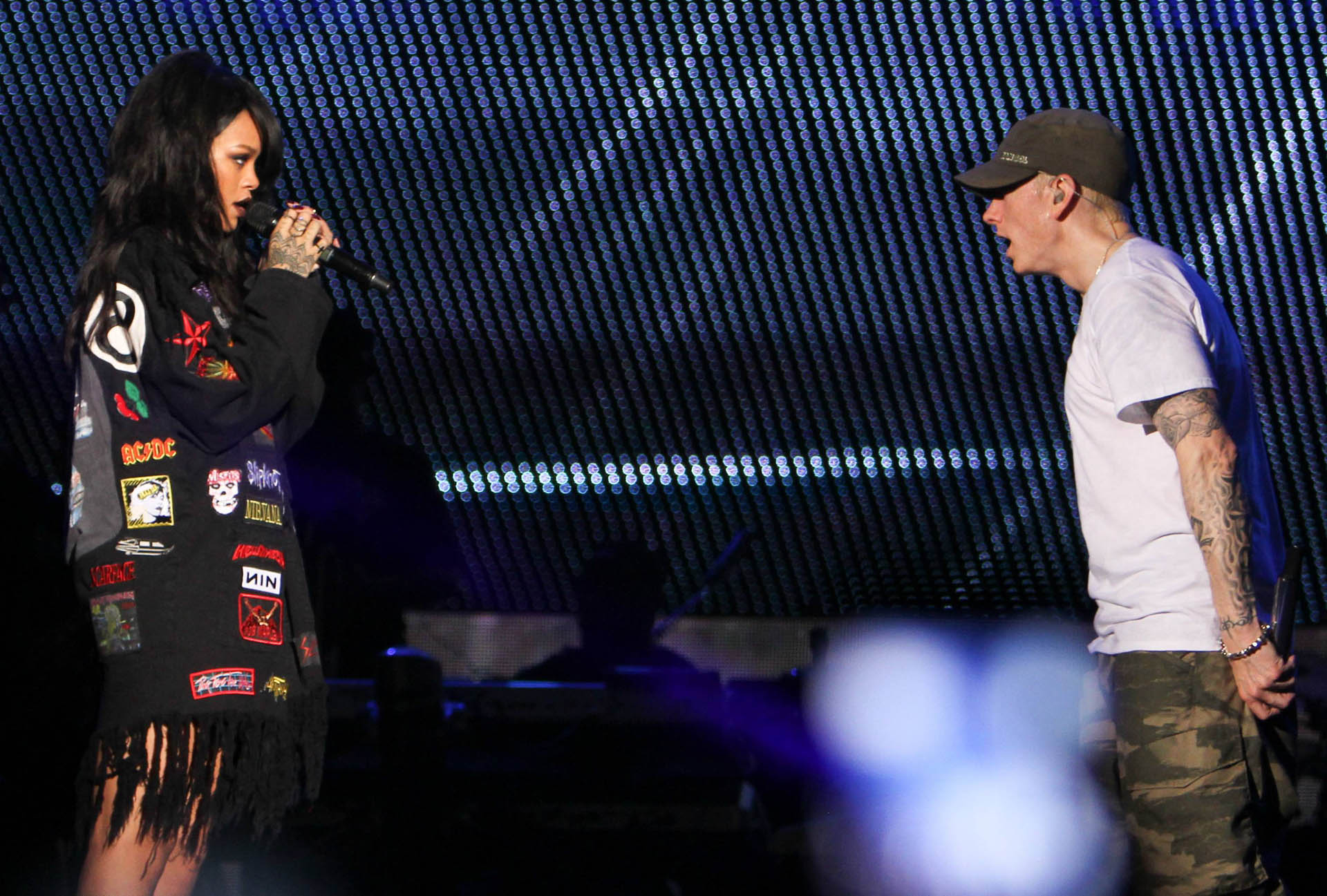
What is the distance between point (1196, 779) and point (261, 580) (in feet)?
4.20

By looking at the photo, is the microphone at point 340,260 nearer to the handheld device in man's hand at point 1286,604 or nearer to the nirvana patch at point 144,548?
the nirvana patch at point 144,548

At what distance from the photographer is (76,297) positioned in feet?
5.27

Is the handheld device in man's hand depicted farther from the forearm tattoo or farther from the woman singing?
the woman singing

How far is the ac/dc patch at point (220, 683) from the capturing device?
150 cm

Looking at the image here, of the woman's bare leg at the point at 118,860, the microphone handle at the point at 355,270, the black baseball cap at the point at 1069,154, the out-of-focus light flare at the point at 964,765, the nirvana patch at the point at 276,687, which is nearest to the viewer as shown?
the woman's bare leg at the point at 118,860

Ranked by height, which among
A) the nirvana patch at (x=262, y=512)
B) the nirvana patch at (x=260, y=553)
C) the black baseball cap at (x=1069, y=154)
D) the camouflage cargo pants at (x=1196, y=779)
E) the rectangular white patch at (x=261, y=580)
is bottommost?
the camouflage cargo pants at (x=1196, y=779)

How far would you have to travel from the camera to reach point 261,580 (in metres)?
1.58

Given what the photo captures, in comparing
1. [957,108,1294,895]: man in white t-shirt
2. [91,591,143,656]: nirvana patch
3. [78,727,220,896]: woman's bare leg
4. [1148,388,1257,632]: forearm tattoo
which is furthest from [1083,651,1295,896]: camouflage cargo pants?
[91,591,143,656]: nirvana patch

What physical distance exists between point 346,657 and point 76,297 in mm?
1782

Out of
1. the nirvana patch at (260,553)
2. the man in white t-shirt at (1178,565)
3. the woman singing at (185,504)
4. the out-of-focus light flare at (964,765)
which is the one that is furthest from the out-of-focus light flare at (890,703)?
the nirvana patch at (260,553)

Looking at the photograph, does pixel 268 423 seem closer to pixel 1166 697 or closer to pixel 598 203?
pixel 1166 697

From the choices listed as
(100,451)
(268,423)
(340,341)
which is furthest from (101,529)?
(340,341)

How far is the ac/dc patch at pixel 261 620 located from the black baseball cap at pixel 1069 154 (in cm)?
128

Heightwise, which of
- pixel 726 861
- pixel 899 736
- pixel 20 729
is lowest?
pixel 726 861
